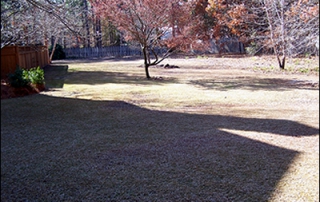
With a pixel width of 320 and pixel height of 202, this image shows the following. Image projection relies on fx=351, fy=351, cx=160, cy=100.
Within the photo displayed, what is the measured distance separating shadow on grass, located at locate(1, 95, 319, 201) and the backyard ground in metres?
0.01

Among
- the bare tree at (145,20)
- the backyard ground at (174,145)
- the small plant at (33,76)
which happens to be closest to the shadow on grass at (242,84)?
the backyard ground at (174,145)

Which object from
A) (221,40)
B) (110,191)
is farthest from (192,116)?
(110,191)

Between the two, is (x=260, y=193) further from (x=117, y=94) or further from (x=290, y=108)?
(x=117, y=94)

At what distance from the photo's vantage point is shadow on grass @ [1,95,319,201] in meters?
3.97

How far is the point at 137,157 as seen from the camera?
17.0ft

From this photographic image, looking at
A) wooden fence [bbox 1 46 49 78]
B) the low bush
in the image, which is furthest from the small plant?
wooden fence [bbox 1 46 49 78]

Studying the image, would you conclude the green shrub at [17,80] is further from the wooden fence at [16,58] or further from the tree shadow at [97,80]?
the tree shadow at [97,80]

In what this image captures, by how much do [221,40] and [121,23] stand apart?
6.94 m

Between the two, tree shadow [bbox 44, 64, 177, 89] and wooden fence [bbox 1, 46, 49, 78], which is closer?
wooden fence [bbox 1, 46, 49, 78]

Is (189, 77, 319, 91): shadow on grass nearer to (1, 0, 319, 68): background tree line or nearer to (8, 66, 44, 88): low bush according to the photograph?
(1, 0, 319, 68): background tree line

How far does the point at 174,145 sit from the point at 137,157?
81cm

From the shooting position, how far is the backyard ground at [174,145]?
4008mm

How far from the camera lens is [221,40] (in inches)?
172

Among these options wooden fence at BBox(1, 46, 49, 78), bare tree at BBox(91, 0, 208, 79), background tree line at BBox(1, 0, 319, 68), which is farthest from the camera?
wooden fence at BBox(1, 46, 49, 78)
